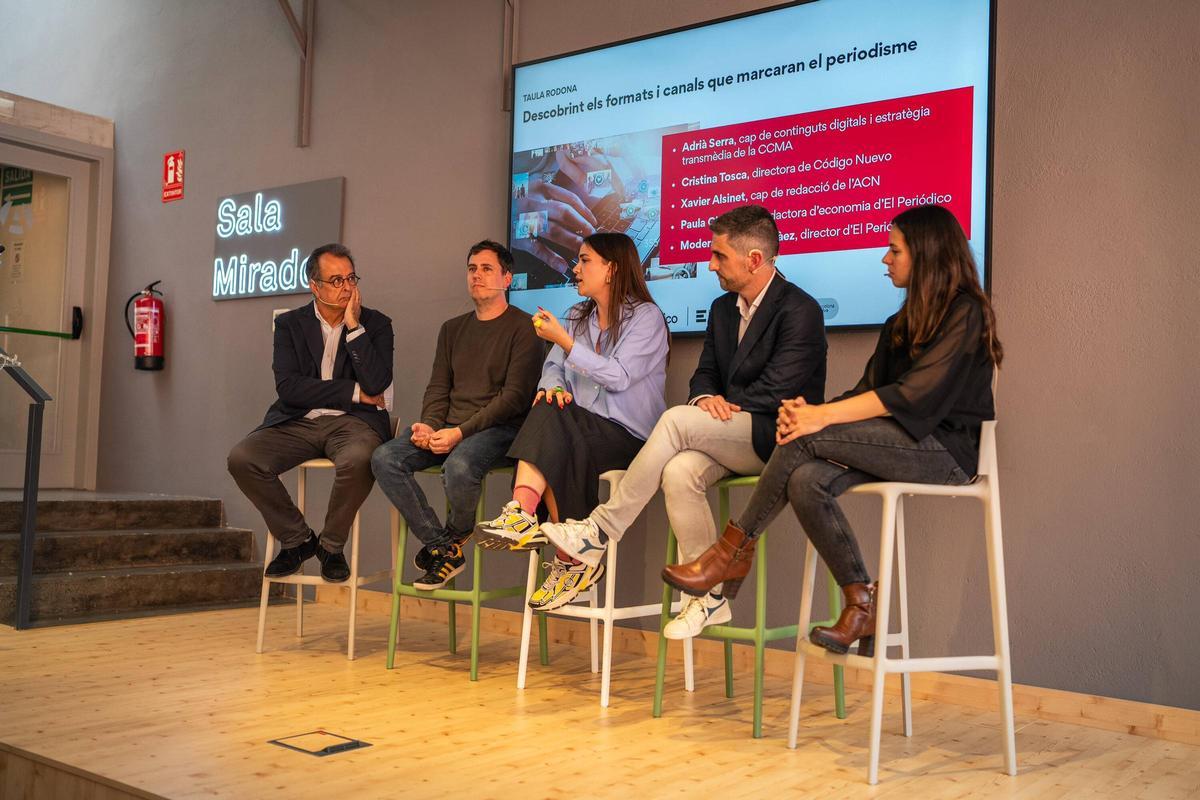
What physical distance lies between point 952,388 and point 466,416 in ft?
5.78

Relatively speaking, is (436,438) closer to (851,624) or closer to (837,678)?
Answer: (837,678)

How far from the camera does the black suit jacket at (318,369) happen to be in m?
3.80

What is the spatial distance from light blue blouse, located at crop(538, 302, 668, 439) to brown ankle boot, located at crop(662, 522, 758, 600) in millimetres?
717

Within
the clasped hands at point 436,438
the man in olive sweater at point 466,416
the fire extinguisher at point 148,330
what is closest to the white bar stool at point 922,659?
the man in olive sweater at point 466,416

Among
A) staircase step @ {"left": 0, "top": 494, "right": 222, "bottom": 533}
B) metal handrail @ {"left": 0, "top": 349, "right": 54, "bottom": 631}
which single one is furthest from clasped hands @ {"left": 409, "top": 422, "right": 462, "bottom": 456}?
staircase step @ {"left": 0, "top": 494, "right": 222, "bottom": 533}

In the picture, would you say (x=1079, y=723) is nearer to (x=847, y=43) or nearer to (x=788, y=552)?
(x=788, y=552)

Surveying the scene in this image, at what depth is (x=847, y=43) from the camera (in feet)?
11.4

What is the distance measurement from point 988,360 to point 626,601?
1818 mm

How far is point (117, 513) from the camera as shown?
478 cm

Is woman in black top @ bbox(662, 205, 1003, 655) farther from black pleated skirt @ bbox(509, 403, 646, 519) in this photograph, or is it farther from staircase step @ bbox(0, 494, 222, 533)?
staircase step @ bbox(0, 494, 222, 533)

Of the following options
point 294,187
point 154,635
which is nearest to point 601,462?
point 154,635

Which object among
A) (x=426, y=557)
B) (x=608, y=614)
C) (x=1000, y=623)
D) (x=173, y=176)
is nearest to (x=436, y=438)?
(x=426, y=557)

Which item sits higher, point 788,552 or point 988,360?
point 988,360

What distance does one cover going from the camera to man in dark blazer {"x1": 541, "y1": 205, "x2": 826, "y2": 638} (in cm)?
288
